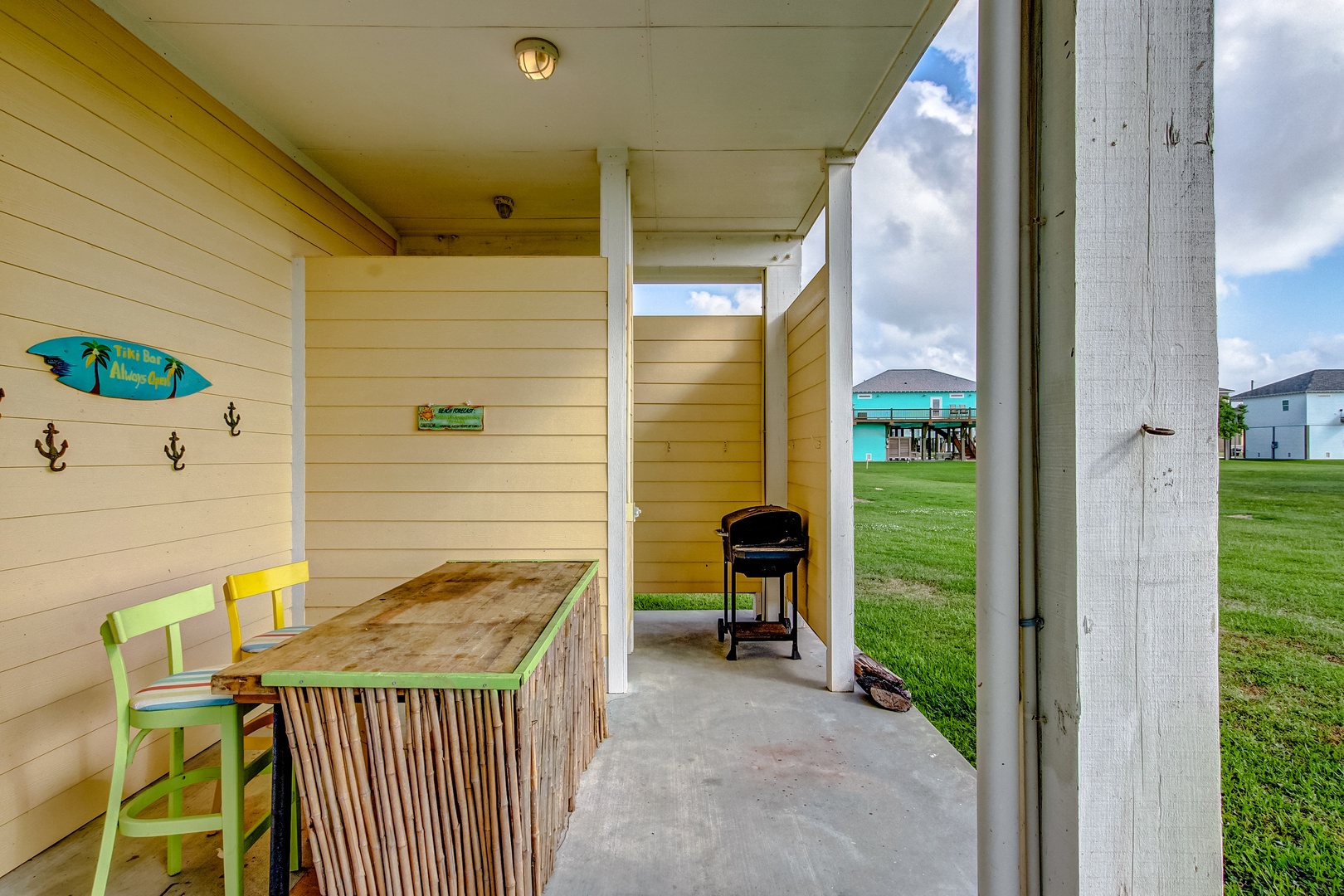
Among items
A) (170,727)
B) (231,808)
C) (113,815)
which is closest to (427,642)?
(231,808)

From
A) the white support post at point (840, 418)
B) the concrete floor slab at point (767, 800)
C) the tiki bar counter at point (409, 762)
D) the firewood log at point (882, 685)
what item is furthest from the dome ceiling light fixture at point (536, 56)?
the firewood log at point (882, 685)

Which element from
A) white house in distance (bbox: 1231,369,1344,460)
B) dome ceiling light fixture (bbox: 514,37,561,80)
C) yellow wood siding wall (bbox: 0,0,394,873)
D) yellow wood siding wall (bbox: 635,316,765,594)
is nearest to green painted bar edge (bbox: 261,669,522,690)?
yellow wood siding wall (bbox: 0,0,394,873)

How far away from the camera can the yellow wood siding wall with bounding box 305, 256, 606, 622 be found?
3.48 metres

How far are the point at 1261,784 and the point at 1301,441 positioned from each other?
1960 millimetres

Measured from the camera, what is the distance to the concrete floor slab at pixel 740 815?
6.36 ft

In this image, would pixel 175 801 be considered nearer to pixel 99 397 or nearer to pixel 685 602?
pixel 99 397

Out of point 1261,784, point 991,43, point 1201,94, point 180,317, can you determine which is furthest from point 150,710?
point 1261,784

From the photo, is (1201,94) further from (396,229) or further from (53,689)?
(396,229)

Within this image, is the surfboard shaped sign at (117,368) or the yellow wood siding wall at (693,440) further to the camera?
the yellow wood siding wall at (693,440)

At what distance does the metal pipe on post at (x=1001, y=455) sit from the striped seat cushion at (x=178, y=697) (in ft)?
6.65

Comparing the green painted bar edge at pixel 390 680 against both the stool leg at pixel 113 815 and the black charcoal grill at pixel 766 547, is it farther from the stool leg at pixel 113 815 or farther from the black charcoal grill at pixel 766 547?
the black charcoal grill at pixel 766 547

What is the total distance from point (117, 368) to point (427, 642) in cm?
191

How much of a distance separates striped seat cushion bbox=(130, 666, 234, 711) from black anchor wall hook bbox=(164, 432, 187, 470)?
1.21m

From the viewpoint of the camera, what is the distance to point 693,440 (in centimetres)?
519
